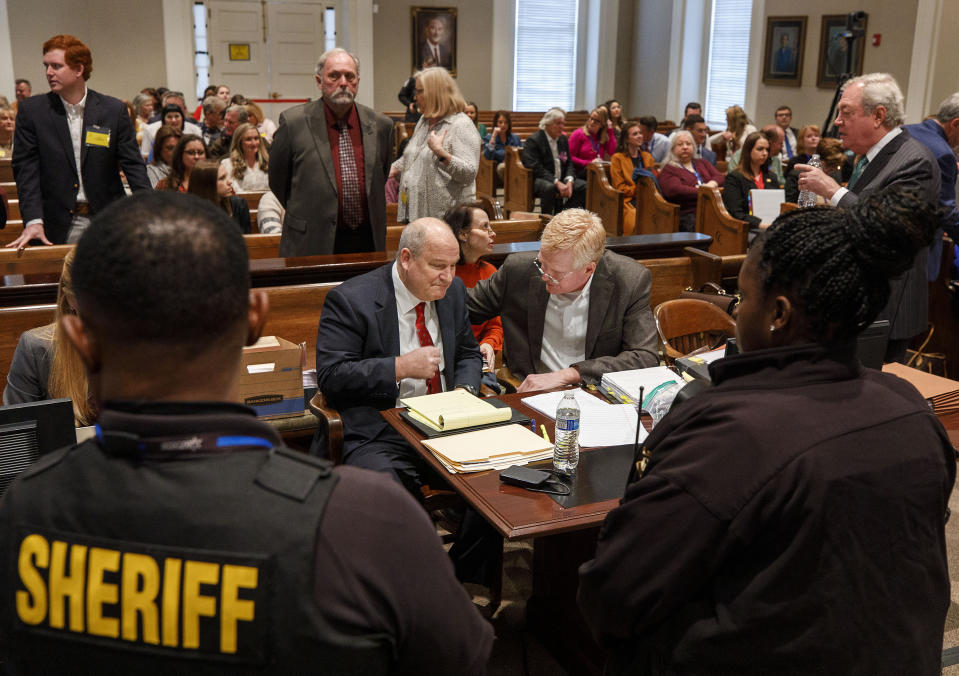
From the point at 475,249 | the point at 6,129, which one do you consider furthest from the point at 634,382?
the point at 6,129

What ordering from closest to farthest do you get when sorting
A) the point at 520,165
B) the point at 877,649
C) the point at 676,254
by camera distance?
1. the point at 877,649
2. the point at 676,254
3. the point at 520,165

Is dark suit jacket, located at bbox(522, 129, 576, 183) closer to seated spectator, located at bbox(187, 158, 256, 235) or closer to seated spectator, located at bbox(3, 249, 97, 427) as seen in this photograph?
seated spectator, located at bbox(187, 158, 256, 235)

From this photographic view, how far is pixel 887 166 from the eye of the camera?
356 cm

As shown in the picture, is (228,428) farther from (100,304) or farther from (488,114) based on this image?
(488,114)

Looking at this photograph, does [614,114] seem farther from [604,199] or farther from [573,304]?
[573,304]

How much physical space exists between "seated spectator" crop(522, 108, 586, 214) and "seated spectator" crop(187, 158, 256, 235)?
4723 mm

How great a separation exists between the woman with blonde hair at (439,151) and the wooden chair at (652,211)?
10.8ft

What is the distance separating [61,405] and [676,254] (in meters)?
3.89

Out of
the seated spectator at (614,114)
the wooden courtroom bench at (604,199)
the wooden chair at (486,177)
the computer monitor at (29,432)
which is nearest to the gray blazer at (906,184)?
the computer monitor at (29,432)

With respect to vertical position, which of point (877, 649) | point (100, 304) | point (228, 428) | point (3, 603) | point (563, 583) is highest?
point (100, 304)

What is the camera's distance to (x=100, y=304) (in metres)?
0.85

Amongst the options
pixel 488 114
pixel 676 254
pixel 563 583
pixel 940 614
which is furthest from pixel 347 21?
pixel 940 614

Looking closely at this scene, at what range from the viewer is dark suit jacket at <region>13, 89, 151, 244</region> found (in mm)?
4230

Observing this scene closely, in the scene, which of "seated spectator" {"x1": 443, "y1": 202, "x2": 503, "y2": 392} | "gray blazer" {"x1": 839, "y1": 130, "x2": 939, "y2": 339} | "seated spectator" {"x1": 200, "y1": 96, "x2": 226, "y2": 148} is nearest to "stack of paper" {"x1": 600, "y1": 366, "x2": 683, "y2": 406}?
"seated spectator" {"x1": 443, "y1": 202, "x2": 503, "y2": 392}
